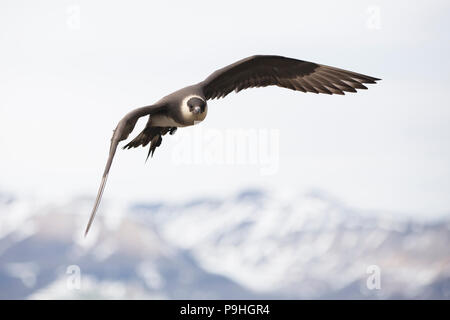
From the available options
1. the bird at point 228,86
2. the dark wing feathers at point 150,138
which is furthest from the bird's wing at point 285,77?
the dark wing feathers at point 150,138

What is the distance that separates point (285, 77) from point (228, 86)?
927mm

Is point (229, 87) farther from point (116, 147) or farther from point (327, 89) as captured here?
point (116, 147)

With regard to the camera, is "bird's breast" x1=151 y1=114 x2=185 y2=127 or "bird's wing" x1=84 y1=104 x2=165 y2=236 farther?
"bird's breast" x1=151 y1=114 x2=185 y2=127

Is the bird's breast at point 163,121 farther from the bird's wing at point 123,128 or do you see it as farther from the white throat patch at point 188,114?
the white throat patch at point 188,114

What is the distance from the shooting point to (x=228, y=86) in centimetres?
1179

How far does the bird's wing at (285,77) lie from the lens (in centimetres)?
1157

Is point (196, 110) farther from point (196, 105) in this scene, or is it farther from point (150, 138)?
point (150, 138)

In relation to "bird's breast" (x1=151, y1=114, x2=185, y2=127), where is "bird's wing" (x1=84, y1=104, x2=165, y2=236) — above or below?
below

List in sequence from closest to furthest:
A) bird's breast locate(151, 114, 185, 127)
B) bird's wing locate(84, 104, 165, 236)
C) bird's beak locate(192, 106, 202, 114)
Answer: bird's wing locate(84, 104, 165, 236)
bird's beak locate(192, 106, 202, 114)
bird's breast locate(151, 114, 185, 127)

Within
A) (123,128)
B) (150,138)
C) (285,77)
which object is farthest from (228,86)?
(123,128)

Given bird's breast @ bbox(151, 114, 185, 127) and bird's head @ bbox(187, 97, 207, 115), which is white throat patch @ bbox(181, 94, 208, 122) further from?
bird's breast @ bbox(151, 114, 185, 127)

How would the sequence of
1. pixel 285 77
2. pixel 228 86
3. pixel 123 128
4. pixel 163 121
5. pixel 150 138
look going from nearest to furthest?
pixel 123 128 < pixel 163 121 < pixel 150 138 < pixel 228 86 < pixel 285 77

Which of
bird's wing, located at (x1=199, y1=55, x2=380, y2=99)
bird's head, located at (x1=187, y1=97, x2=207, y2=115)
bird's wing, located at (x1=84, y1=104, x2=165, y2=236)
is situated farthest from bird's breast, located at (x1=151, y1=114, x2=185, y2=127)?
bird's wing, located at (x1=199, y1=55, x2=380, y2=99)

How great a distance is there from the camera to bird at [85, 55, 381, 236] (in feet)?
33.6
